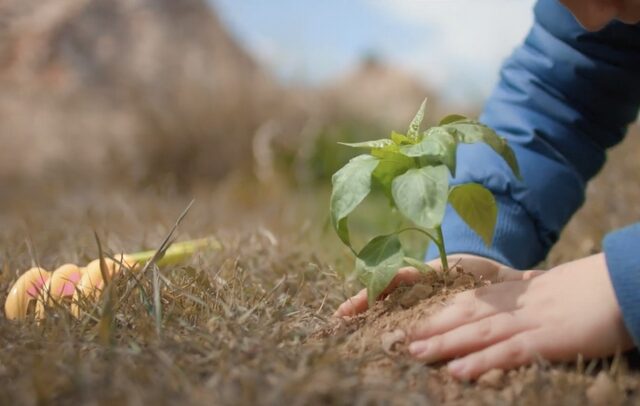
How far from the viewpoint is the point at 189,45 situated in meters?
6.45

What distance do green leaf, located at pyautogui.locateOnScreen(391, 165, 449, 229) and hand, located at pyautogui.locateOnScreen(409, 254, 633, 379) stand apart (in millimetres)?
144

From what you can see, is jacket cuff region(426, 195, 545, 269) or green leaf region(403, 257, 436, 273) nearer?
green leaf region(403, 257, 436, 273)

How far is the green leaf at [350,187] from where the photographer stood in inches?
44.9

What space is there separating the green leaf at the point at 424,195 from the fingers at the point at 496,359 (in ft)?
0.59

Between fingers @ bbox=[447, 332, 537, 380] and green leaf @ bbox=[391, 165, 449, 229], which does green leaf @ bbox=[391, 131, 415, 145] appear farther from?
fingers @ bbox=[447, 332, 537, 380]

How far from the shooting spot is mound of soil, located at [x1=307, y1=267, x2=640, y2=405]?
0.99 metres

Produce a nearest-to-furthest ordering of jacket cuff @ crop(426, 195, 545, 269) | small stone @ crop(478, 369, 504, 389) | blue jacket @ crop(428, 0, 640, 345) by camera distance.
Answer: small stone @ crop(478, 369, 504, 389), jacket cuff @ crop(426, 195, 545, 269), blue jacket @ crop(428, 0, 640, 345)

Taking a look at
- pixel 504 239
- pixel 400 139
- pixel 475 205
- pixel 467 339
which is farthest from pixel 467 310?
pixel 504 239

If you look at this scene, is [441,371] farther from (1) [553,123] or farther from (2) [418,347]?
(1) [553,123]

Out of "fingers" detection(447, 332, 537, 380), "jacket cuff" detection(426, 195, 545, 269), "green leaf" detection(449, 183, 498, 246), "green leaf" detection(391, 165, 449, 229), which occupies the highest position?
"green leaf" detection(391, 165, 449, 229)

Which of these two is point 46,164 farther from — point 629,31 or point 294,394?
point 294,394

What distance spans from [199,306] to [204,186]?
3.46m

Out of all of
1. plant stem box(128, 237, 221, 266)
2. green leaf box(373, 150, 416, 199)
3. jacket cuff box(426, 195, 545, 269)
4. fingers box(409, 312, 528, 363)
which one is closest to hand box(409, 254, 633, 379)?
fingers box(409, 312, 528, 363)

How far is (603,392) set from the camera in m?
0.99
